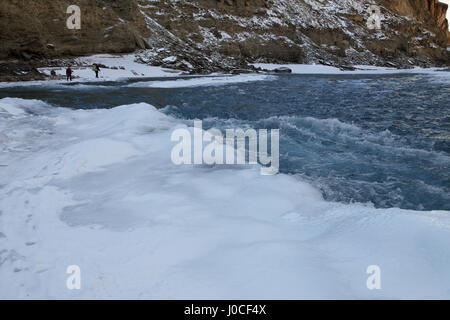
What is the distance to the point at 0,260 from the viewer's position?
2094 millimetres

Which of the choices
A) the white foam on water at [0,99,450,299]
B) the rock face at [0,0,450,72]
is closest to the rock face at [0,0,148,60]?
the rock face at [0,0,450,72]

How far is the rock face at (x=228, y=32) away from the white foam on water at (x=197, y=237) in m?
24.6

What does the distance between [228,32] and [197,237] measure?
43405 mm

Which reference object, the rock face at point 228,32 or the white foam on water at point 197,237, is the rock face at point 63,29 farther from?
the white foam on water at point 197,237

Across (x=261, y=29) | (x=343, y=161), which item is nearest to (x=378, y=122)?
(x=343, y=161)

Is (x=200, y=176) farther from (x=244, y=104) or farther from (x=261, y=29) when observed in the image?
(x=261, y=29)

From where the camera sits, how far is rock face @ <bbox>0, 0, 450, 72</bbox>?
83.4ft

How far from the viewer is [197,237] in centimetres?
227

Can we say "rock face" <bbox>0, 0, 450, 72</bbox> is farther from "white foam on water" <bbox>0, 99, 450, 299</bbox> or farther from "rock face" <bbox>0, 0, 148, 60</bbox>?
"white foam on water" <bbox>0, 99, 450, 299</bbox>

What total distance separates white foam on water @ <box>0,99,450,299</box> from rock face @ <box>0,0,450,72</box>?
24559 mm

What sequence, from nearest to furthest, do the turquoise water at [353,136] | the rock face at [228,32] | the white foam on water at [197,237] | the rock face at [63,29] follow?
the white foam on water at [197,237], the turquoise water at [353,136], the rock face at [63,29], the rock face at [228,32]

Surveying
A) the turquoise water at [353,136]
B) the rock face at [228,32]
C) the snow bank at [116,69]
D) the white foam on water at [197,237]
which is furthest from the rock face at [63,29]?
the white foam on water at [197,237]

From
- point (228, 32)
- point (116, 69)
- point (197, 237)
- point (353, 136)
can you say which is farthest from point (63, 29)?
point (197, 237)

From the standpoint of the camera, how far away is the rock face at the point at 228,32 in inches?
1001
